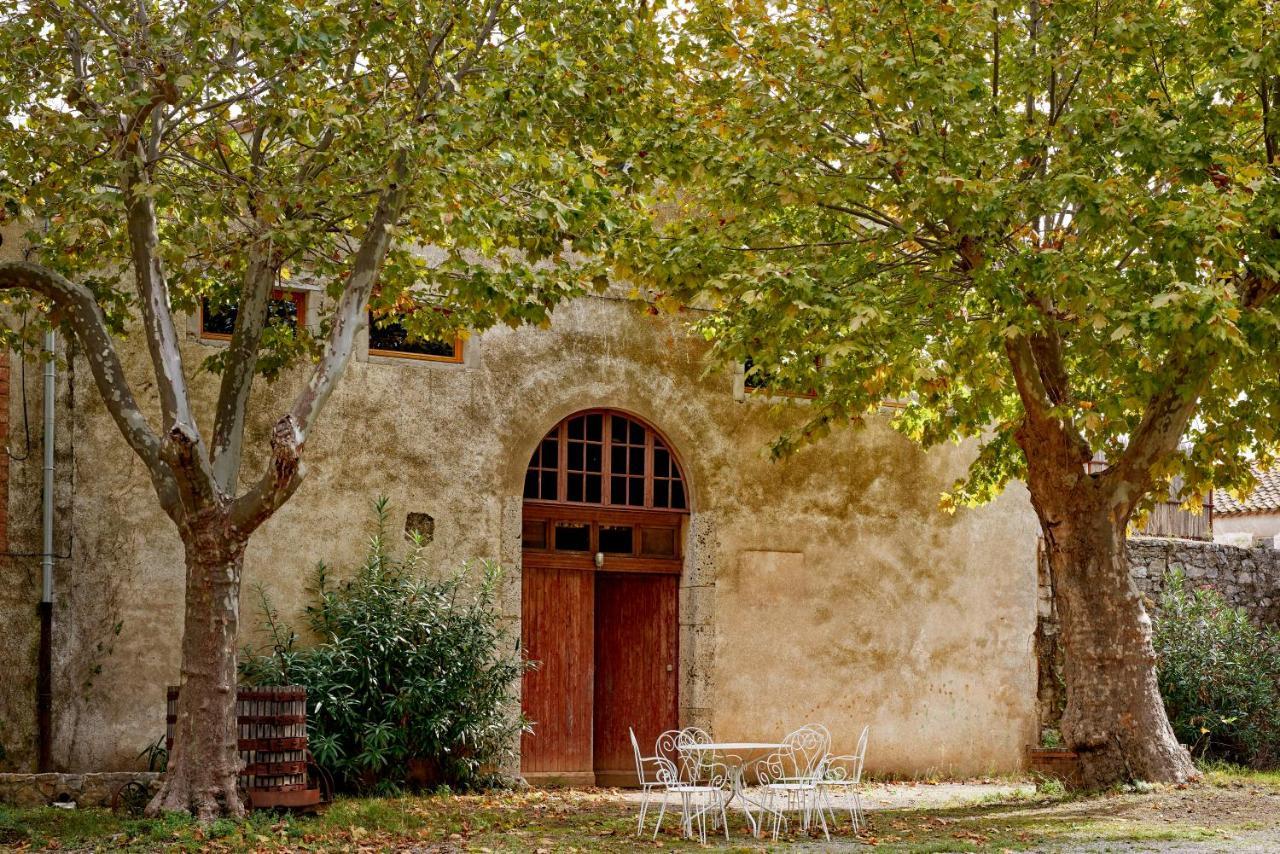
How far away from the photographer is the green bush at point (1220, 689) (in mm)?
15812

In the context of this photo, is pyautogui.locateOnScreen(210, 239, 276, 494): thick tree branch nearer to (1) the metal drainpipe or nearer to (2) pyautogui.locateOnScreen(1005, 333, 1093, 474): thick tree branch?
(1) the metal drainpipe

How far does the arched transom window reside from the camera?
47.3 ft

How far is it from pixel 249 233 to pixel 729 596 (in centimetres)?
620

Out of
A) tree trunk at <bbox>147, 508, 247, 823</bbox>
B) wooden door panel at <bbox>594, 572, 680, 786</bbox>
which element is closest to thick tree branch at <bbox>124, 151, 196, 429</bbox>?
tree trunk at <bbox>147, 508, 247, 823</bbox>

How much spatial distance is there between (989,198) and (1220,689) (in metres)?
7.97

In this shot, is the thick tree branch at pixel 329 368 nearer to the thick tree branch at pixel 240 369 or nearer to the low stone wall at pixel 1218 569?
the thick tree branch at pixel 240 369

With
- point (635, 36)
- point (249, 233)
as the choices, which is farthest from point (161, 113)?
point (635, 36)

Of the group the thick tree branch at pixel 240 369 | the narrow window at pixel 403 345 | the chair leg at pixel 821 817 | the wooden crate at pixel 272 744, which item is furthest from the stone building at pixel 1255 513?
the thick tree branch at pixel 240 369

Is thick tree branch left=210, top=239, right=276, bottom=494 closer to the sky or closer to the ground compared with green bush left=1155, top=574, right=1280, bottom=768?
closer to the sky

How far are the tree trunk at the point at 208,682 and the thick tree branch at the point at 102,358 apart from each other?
1.18ft

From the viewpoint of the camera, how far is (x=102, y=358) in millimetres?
10195

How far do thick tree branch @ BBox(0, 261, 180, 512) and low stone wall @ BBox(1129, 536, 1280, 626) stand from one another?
1144cm

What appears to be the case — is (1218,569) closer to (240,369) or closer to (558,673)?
(558,673)

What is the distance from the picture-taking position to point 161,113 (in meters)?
10.4
